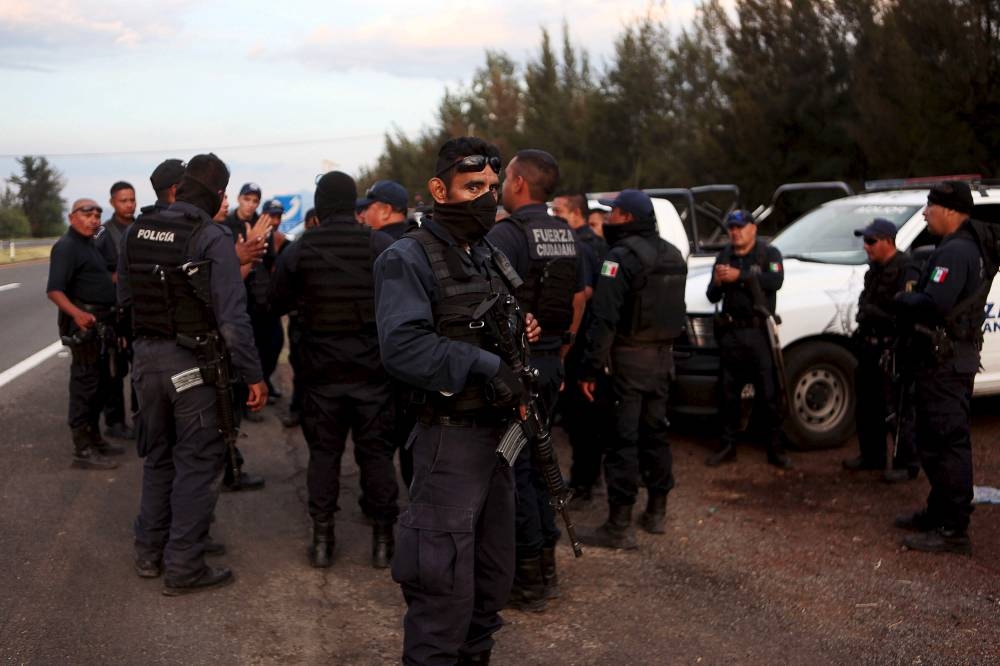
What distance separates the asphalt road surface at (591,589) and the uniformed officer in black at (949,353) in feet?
1.09

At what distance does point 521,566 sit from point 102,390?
4.01m

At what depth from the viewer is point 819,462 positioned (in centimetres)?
770

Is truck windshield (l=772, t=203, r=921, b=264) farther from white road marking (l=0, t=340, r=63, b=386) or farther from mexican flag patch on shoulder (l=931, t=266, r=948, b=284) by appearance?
white road marking (l=0, t=340, r=63, b=386)

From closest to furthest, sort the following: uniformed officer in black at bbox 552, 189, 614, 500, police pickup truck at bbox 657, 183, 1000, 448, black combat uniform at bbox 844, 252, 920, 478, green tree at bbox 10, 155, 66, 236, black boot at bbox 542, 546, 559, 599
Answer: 1. black boot at bbox 542, 546, 559, 599
2. uniformed officer in black at bbox 552, 189, 614, 500
3. black combat uniform at bbox 844, 252, 920, 478
4. police pickup truck at bbox 657, 183, 1000, 448
5. green tree at bbox 10, 155, 66, 236

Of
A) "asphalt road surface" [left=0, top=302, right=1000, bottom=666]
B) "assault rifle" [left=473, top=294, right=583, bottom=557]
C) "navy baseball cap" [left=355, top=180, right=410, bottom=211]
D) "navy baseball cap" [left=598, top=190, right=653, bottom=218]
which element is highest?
"navy baseball cap" [left=355, top=180, right=410, bottom=211]

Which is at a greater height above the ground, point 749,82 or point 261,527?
point 749,82

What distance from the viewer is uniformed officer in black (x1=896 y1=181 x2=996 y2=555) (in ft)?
18.3

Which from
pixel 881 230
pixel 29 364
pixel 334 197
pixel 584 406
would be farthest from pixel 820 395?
pixel 29 364

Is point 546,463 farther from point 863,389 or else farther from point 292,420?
point 292,420

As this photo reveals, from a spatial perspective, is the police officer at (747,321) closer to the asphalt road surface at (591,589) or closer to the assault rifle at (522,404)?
the asphalt road surface at (591,589)

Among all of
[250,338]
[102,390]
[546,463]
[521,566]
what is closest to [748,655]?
[521,566]

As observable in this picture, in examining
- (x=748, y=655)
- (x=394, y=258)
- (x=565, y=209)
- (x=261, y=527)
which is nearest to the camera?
(x=394, y=258)

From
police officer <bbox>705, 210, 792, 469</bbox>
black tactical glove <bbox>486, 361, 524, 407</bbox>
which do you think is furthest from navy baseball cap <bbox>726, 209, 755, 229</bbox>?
black tactical glove <bbox>486, 361, 524, 407</bbox>

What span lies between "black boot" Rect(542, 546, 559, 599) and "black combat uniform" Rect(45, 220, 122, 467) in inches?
145
